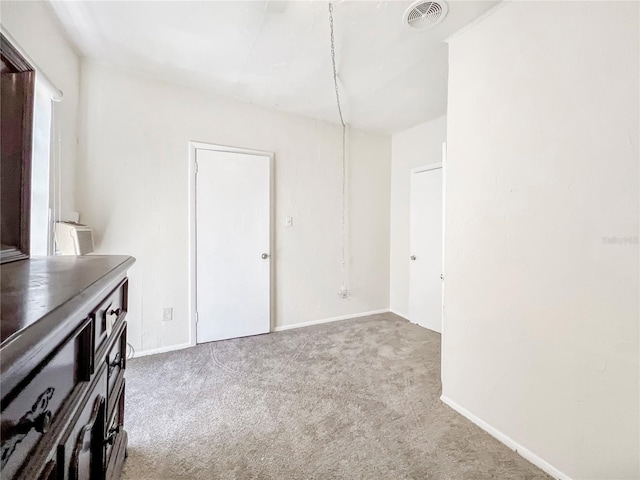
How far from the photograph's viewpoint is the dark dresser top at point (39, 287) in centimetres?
45

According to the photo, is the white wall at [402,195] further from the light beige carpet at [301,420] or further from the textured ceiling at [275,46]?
the light beige carpet at [301,420]

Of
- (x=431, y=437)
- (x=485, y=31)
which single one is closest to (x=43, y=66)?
(x=485, y=31)

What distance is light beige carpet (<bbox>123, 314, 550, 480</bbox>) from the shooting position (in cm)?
135

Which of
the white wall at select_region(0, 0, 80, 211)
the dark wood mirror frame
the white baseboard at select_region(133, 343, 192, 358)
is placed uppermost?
the white wall at select_region(0, 0, 80, 211)

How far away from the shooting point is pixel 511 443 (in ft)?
4.87

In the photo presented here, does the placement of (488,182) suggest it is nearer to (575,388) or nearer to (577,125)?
(577,125)

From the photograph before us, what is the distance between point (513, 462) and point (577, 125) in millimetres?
1676

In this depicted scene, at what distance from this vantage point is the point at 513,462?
139cm

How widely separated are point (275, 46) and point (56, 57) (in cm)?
147

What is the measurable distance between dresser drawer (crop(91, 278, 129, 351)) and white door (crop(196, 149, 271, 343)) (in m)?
1.57

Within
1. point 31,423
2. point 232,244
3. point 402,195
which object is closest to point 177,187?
point 232,244

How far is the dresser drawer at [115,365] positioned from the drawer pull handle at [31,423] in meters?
0.48

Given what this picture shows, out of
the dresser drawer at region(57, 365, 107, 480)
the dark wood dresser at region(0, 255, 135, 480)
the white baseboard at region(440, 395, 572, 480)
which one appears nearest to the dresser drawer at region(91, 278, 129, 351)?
the dark wood dresser at region(0, 255, 135, 480)

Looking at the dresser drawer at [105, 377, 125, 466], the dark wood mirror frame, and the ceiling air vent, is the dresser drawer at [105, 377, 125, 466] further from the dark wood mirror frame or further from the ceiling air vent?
the ceiling air vent
